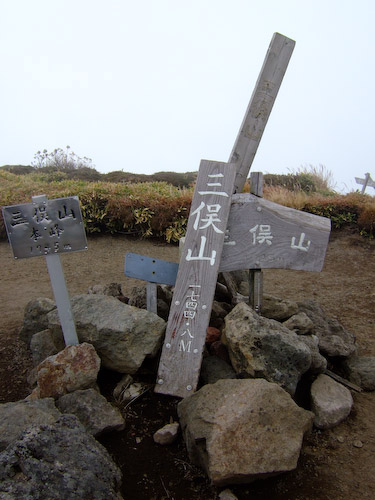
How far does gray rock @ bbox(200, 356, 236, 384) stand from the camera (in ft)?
10.7

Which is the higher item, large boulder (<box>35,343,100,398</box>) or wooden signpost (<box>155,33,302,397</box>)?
wooden signpost (<box>155,33,302,397</box>)

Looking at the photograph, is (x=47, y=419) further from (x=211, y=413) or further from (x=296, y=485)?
(x=296, y=485)

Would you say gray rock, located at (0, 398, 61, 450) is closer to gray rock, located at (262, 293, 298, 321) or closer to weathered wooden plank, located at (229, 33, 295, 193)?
gray rock, located at (262, 293, 298, 321)

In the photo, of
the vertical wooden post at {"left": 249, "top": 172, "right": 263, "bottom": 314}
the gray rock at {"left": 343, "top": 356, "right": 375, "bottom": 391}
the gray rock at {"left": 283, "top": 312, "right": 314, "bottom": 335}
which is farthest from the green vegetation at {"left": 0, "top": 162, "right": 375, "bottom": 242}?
the gray rock at {"left": 343, "top": 356, "right": 375, "bottom": 391}

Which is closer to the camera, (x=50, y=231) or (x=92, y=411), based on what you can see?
(x=92, y=411)

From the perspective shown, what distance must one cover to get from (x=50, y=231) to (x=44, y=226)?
0.06m

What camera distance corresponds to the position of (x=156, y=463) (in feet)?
8.72

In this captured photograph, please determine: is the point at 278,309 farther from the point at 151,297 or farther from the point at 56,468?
the point at 56,468

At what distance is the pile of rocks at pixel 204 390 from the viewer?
2.10 metres

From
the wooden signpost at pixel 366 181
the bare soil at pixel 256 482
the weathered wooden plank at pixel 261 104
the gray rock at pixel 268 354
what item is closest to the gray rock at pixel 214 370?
the gray rock at pixel 268 354

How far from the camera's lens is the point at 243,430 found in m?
2.46

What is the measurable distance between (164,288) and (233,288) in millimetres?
711

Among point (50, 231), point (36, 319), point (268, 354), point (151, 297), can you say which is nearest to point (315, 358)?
point (268, 354)

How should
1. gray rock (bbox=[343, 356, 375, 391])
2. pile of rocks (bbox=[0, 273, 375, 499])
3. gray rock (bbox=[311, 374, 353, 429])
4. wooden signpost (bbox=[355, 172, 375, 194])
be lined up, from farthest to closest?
wooden signpost (bbox=[355, 172, 375, 194]) → gray rock (bbox=[343, 356, 375, 391]) → gray rock (bbox=[311, 374, 353, 429]) → pile of rocks (bbox=[0, 273, 375, 499])
